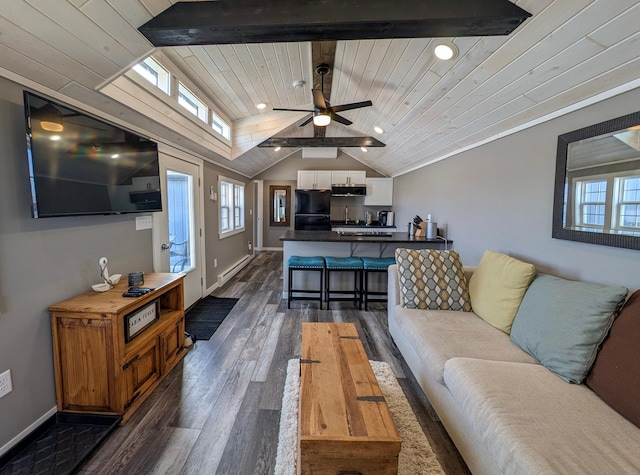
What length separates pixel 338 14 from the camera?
1.59m

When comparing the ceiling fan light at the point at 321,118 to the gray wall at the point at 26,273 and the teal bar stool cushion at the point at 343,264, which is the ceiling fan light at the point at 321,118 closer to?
the teal bar stool cushion at the point at 343,264

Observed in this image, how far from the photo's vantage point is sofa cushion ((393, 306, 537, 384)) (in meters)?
1.69

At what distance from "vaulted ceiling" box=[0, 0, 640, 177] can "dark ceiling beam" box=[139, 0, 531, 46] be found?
0.11 metres

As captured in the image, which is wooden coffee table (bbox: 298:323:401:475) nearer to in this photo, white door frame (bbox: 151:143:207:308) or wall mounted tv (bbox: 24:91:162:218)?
wall mounted tv (bbox: 24:91:162:218)

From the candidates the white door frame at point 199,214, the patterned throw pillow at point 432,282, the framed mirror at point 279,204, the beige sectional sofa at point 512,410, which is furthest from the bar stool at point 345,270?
the framed mirror at point 279,204

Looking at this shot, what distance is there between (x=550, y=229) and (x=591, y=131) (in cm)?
71

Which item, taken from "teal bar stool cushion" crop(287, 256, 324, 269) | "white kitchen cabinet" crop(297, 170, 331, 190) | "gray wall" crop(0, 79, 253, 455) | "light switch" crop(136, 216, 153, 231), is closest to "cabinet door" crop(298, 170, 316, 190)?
"white kitchen cabinet" crop(297, 170, 331, 190)

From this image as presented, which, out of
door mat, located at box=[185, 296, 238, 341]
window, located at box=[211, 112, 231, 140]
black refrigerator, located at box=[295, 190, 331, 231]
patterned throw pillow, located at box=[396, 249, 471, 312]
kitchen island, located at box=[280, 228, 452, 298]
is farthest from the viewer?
black refrigerator, located at box=[295, 190, 331, 231]

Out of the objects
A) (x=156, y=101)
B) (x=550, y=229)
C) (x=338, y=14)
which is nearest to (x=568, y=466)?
(x=550, y=229)

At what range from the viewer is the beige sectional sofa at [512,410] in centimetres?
101

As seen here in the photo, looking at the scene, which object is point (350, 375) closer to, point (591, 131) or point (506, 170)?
point (591, 131)

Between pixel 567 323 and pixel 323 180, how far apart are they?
583 cm

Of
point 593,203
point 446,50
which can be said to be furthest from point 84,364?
point 593,203

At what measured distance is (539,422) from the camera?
1.14 metres
